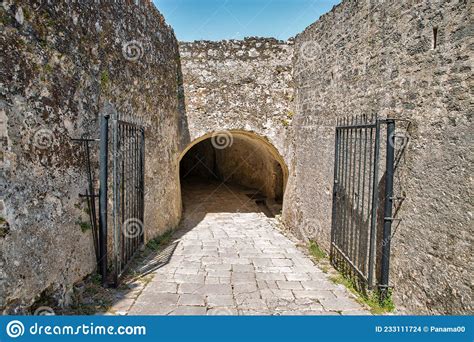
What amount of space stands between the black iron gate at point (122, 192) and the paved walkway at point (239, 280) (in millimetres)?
539

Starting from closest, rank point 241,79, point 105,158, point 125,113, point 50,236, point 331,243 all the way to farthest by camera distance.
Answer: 1. point 50,236
2. point 105,158
3. point 125,113
4. point 331,243
5. point 241,79

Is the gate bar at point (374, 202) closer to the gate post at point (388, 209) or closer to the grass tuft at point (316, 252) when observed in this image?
the gate post at point (388, 209)

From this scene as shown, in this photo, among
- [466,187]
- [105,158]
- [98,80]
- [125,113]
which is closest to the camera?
[466,187]

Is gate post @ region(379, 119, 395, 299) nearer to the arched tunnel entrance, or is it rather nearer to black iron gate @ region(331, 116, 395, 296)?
black iron gate @ region(331, 116, 395, 296)

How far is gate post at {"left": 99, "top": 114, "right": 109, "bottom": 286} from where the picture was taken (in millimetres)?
3564

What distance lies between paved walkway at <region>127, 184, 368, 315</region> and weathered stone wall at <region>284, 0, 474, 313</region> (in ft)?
2.90

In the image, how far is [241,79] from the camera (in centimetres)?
754

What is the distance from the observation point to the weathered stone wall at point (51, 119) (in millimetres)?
2482

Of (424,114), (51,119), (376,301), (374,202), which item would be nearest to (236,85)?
(374,202)

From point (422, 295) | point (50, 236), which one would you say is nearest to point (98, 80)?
point (50, 236)

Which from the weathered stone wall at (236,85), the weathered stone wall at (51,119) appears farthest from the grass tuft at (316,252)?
the weathered stone wall at (51,119)

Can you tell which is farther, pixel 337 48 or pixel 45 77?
pixel 337 48

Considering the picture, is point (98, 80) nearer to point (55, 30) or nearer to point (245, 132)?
point (55, 30)

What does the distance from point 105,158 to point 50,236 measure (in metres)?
0.99
